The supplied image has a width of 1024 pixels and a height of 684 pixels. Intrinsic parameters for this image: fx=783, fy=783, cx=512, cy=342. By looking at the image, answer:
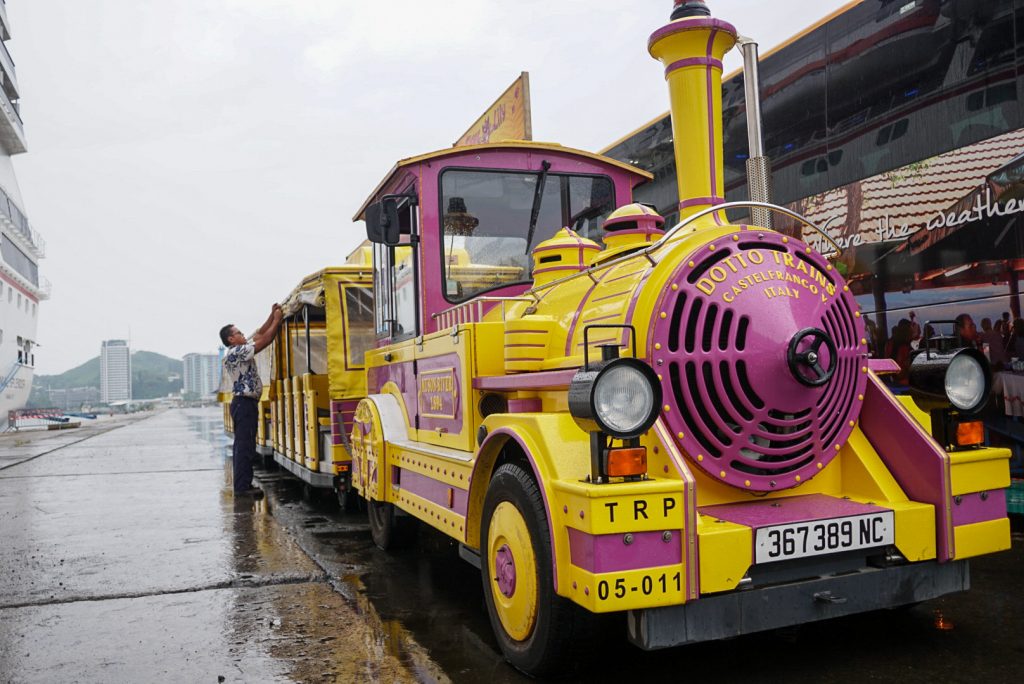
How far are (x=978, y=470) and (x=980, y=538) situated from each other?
0.27m

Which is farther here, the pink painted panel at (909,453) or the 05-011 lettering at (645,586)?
the pink painted panel at (909,453)

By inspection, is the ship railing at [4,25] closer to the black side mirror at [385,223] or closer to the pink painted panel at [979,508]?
the black side mirror at [385,223]

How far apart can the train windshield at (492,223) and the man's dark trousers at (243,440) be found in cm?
538

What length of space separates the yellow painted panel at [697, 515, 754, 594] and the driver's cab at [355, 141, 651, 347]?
7.52 feet

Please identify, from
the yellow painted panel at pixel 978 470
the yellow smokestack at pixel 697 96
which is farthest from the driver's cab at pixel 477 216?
the yellow painted panel at pixel 978 470

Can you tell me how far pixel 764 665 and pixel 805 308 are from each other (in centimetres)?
145

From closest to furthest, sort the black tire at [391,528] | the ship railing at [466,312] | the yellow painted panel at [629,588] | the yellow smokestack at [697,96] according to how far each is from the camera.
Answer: the yellow painted panel at [629,588] → the yellow smokestack at [697,96] → the ship railing at [466,312] → the black tire at [391,528]

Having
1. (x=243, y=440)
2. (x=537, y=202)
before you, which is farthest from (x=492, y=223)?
(x=243, y=440)

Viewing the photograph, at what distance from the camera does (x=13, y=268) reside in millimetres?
35031

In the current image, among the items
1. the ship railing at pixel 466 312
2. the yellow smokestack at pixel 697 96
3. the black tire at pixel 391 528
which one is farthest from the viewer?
the black tire at pixel 391 528

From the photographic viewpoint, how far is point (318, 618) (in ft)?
13.5

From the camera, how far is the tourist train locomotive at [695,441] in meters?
2.62

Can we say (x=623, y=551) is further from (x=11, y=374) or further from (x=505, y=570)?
(x=11, y=374)

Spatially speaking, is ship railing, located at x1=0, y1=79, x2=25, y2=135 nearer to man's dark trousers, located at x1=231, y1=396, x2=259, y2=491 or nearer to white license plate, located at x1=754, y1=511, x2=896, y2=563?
man's dark trousers, located at x1=231, y1=396, x2=259, y2=491
